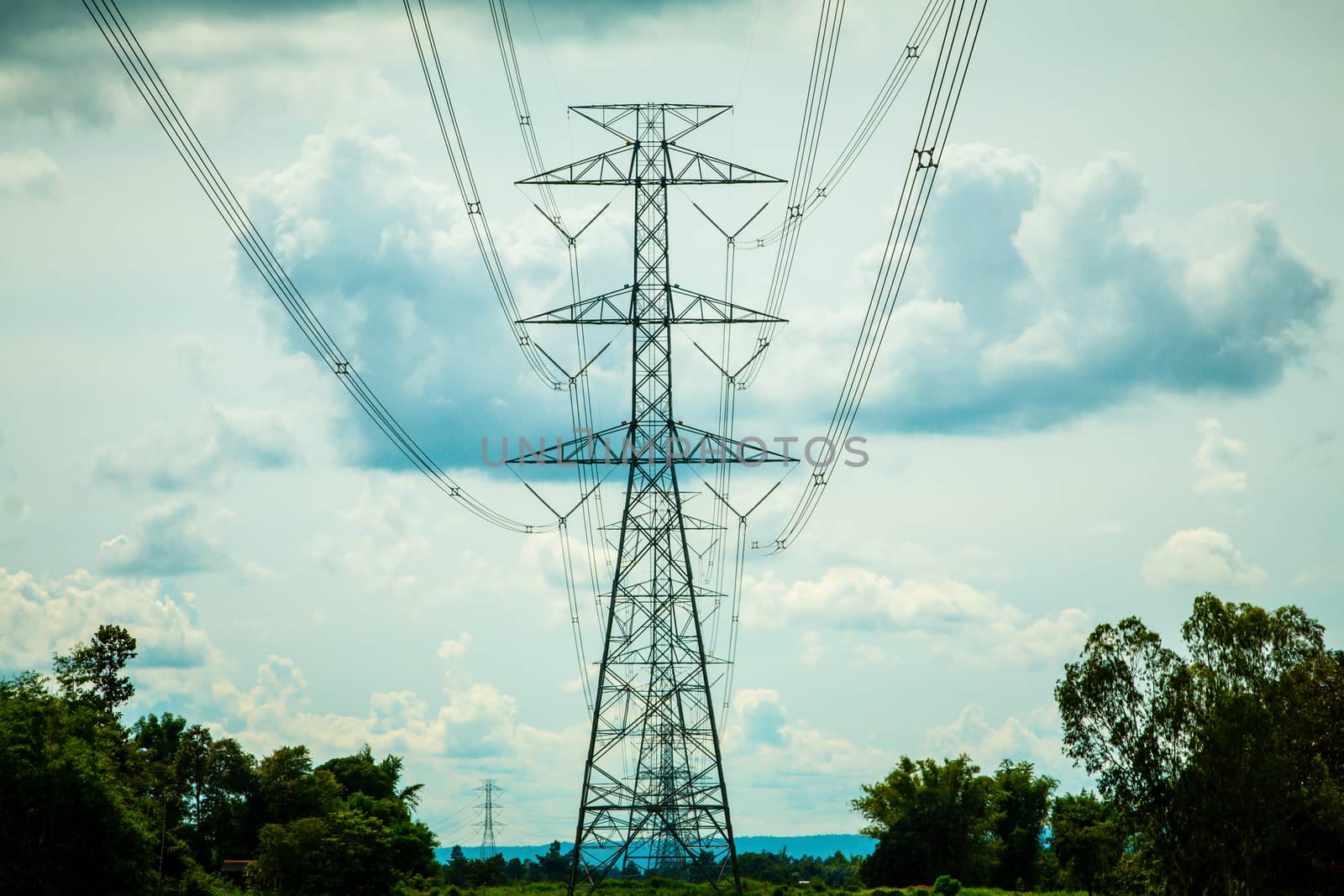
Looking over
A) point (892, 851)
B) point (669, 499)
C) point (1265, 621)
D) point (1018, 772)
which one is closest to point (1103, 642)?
point (1265, 621)

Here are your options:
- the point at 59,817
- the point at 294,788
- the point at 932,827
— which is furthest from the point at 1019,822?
the point at 59,817

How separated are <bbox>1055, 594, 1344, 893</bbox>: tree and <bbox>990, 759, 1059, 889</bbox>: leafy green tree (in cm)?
5650

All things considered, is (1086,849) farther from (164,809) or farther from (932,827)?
(164,809)

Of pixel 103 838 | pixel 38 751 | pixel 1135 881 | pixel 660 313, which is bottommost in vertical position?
pixel 1135 881

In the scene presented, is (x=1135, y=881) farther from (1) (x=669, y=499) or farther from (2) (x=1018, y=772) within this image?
(2) (x=1018, y=772)

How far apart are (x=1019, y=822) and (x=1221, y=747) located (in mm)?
68507

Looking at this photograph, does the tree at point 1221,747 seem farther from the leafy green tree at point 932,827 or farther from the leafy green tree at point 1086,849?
the leafy green tree at point 932,827

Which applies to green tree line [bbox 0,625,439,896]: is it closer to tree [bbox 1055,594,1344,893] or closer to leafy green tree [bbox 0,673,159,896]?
leafy green tree [bbox 0,673,159,896]

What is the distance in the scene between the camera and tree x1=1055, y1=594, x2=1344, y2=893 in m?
51.1

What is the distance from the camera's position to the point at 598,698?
47.3 m

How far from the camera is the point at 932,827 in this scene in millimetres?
105500

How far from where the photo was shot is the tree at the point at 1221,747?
5112cm

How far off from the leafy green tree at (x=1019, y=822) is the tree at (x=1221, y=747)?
5650cm

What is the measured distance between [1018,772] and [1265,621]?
68.3 m
